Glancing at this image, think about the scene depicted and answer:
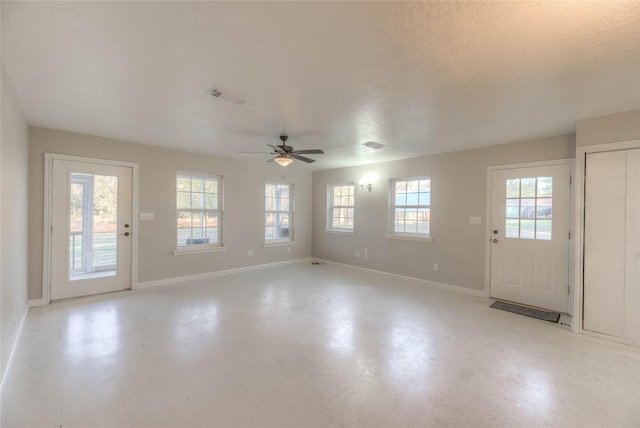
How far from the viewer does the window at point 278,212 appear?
21.2 ft

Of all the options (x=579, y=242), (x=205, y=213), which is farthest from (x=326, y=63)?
(x=205, y=213)

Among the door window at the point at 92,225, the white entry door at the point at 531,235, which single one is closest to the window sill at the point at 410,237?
the white entry door at the point at 531,235

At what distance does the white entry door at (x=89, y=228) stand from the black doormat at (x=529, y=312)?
19.1 ft

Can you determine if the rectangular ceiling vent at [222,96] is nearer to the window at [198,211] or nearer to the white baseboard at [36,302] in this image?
the window at [198,211]

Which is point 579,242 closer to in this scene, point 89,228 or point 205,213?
point 205,213

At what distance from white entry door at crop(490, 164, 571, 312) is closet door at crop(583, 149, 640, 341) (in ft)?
2.20

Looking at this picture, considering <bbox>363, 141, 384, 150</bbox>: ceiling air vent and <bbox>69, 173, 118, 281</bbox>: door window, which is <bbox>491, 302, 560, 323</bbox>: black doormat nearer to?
<bbox>363, 141, 384, 150</bbox>: ceiling air vent

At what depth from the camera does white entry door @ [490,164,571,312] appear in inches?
147

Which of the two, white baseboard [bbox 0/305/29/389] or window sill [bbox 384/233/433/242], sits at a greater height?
window sill [bbox 384/233/433/242]

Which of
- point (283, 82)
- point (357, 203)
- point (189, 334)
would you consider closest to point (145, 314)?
point (189, 334)

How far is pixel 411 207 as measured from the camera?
5434 millimetres

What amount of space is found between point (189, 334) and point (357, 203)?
14.3 feet

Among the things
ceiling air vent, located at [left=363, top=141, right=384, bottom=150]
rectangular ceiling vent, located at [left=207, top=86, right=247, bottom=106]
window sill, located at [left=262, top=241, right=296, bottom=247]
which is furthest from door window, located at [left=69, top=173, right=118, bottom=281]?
ceiling air vent, located at [left=363, top=141, right=384, bottom=150]

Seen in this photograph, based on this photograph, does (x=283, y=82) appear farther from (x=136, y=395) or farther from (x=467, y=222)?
(x=467, y=222)
